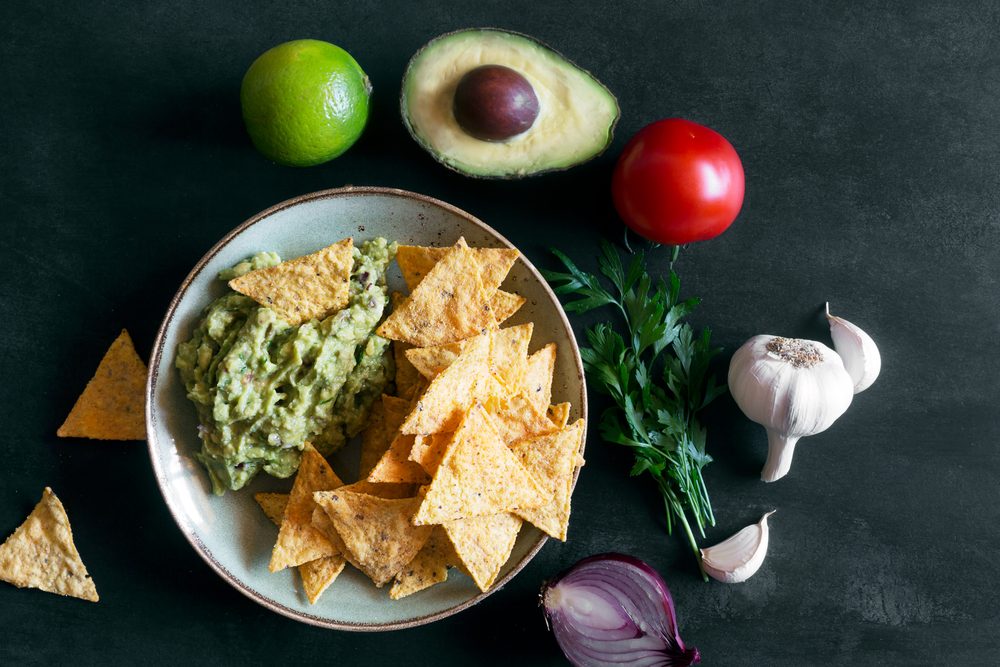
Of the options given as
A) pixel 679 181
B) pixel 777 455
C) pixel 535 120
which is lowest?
pixel 777 455

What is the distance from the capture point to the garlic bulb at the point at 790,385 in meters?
2.17

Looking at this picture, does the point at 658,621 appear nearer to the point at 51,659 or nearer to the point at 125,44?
the point at 51,659

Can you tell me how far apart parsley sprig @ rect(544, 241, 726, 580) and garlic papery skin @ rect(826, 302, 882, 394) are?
36 cm

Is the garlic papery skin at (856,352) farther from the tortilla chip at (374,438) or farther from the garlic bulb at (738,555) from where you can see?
the tortilla chip at (374,438)

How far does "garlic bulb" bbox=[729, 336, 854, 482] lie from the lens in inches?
85.5

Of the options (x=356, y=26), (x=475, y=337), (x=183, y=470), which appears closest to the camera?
(x=475, y=337)

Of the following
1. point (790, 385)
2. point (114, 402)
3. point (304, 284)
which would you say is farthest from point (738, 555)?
point (114, 402)

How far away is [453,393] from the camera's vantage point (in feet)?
6.37

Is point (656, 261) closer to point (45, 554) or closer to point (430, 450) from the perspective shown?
point (430, 450)

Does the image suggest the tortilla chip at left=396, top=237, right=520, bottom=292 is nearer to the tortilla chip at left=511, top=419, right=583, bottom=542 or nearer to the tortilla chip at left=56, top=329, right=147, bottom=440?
the tortilla chip at left=511, top=419, right=583, bottom=542

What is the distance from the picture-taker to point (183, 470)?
2.10 m

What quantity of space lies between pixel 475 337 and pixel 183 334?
0.75 m

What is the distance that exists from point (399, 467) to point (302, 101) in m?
0.90

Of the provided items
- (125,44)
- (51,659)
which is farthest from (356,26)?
(51,659)
